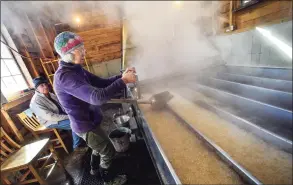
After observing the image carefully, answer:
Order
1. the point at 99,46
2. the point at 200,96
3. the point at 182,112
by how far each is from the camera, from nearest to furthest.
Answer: the point at 182,112 → the point at 200,96 → the point at 99,46

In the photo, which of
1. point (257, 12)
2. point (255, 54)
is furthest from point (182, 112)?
point (257, 12)

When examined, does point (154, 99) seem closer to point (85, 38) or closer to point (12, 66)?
point (12, 66)

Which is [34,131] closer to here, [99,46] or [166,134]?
[166,134]

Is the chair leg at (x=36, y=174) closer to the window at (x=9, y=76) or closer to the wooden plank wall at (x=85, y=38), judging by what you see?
the window at (x=9, y=76)

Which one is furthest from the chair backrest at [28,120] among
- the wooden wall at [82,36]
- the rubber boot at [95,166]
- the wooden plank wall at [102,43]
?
the wooden plank wall at [102,43]

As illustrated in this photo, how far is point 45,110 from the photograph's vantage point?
2746 millimetres

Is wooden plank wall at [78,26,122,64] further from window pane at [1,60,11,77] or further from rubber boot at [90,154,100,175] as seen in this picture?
rubber boot at [90,154,100,175]

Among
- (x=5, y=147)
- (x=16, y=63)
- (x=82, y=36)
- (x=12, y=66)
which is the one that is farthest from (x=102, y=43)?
(x=5, y=147)

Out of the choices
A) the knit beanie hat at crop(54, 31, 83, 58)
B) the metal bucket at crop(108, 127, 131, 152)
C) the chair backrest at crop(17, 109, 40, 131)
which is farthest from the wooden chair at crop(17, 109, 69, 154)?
the knit beanie hat at crop(54, 31, 83, 58)

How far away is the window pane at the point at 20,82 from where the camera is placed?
11.3 feet

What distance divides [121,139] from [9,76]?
292 centimetres

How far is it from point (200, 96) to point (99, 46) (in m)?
4.92

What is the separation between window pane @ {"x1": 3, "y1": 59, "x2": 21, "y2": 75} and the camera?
3.26 meters

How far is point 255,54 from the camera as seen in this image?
3322mm
